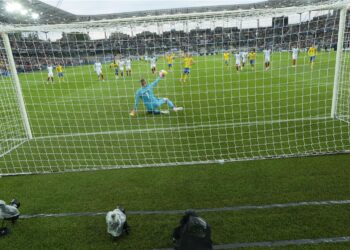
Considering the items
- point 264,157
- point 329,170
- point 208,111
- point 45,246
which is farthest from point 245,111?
point 45,246

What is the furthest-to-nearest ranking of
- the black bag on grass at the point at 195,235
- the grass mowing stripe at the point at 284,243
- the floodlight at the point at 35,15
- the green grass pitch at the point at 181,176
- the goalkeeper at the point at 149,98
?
the floodlight at the point at 35,15, the goalkeeper at the point at 149,98, the green grass pitch at the point at 181,176, the grass mowing stripe at the point at 284,243, the black bag on grass at the point at 195,235

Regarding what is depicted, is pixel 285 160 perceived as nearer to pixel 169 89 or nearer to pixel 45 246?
pixel 45 246

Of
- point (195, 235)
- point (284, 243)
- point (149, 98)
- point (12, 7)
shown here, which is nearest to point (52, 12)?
point (12, 7)

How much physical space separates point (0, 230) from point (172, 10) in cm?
5186

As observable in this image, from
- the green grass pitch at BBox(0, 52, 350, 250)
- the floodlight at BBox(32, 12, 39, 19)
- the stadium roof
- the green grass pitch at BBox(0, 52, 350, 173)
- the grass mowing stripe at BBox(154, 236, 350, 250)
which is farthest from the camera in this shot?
the floodlight at BBox(32, 12, 39, 19)

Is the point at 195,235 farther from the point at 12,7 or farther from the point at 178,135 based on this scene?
the point at 12,7

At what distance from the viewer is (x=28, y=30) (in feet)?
16.1

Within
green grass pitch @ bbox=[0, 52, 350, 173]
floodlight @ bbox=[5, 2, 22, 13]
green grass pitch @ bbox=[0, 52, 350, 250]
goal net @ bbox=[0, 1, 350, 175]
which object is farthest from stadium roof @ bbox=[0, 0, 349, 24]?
green grass pitch @ bbox=[0, 52, 350, 250]

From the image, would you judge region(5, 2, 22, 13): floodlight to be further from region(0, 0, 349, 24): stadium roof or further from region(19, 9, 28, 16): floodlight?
region(19, 9, 28, 16): floodlight

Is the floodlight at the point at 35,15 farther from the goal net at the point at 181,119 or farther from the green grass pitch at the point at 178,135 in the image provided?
the goal net at the point at 181,119

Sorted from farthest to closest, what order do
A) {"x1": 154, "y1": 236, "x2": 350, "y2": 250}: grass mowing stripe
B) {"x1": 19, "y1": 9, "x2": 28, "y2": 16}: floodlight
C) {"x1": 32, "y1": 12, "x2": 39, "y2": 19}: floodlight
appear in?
{"x1": 32, "y1": 12, "x2": 39, "y2": 19}: floodlight → {"x1": 19, "y1": 9, "x2": 28, "y2": 16}: floodlight → {"x1": 154, "y1": 236, "x2": 350, "y2": 250}: grass mowing stripe

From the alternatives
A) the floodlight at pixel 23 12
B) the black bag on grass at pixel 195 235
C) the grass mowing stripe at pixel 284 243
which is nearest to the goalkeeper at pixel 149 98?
the grass mowing stripe at pixel 284 243

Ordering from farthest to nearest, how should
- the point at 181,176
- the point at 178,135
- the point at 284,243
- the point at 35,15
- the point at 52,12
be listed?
the point at 52,12 < the point at 35,15 < the point at 178,135 < the point at 181,176 < the point at 284,243

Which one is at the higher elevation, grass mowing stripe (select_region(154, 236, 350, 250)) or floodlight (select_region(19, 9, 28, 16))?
floodlight (select_region(19, 9, 28, 16))
